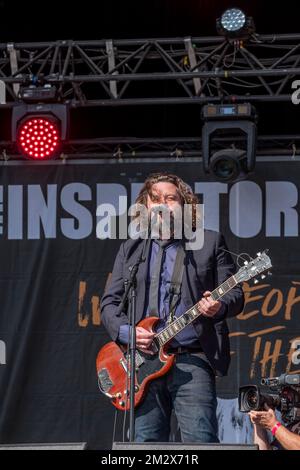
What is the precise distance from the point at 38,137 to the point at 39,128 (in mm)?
85

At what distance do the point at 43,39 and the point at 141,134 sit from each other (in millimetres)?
1181

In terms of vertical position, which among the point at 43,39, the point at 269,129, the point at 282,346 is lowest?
the point at 282,346

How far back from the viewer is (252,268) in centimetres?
566

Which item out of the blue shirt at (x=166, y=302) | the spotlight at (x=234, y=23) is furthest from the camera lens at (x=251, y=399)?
the spotlight at (x=234, y=23)

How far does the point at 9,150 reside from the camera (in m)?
8.18

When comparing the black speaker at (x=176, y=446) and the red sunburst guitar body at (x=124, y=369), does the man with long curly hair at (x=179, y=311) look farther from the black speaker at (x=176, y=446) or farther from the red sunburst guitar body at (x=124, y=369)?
the black speaker at (x=176, y=446)

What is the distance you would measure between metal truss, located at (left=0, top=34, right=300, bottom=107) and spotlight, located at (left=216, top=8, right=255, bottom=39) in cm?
16

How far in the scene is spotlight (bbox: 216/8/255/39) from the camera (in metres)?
6.63

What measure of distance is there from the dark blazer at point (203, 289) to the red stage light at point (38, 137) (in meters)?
1.68

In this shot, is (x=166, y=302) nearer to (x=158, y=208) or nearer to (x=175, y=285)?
(x=175, y=285)

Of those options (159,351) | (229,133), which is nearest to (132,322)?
(159,351)

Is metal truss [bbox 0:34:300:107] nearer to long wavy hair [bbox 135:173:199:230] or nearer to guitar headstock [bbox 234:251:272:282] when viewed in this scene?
long wavy hair [bbox 135:173:199:230]

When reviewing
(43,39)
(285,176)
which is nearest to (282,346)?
(285,176)

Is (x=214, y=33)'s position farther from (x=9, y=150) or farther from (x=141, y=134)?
(x=9, y=150)
